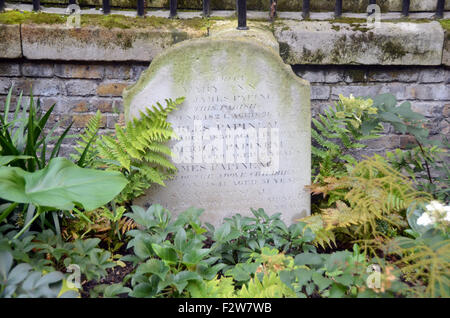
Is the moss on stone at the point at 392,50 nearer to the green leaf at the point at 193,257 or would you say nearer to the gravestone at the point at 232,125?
the gravestone at the point at 232,125

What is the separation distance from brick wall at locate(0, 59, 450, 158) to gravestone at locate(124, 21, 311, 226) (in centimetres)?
90

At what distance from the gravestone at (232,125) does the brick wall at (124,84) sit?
903 mm

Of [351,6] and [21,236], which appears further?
[351,6]

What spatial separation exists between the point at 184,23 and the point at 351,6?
4.66 feet

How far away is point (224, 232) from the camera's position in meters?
2.34

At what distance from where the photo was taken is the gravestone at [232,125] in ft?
8.90

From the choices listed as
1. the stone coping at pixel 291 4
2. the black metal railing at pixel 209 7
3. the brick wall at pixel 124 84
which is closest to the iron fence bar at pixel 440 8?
the black metal railing at pixel 209 7

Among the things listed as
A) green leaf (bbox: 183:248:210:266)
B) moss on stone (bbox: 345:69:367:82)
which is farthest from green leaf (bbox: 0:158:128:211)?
moss on stone (bbox: 345:69:367:82)

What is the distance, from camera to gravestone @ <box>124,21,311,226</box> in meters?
2.71

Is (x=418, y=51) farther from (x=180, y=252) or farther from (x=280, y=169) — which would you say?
(x=180, y=252)

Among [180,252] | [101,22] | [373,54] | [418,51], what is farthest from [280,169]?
[101,22]

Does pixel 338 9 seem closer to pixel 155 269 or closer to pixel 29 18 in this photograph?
pixel 29 18

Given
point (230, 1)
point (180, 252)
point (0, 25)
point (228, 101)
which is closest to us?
point (180, 252)

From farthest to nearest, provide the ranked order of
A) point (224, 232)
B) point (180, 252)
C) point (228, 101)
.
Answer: point (228, 101) < point (224, 232) < point (180, 252)
